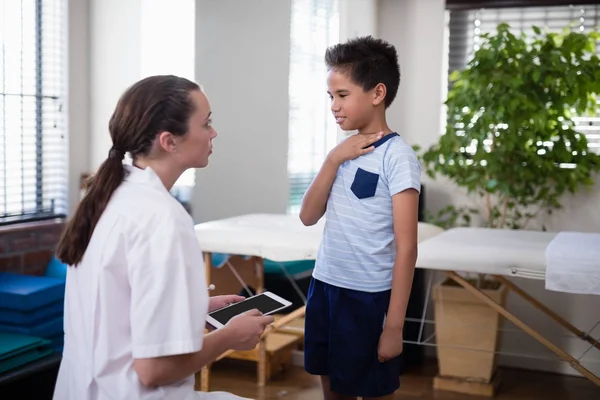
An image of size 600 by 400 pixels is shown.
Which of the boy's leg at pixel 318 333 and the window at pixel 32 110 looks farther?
the window at pixel 32 110

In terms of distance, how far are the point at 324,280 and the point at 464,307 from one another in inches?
57.4

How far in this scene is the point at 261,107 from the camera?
3.60 meters

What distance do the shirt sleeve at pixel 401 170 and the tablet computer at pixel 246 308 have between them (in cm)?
41

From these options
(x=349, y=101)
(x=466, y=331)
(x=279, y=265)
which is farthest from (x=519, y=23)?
(x=349, y=101)

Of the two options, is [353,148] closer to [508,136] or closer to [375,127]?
[375,127]

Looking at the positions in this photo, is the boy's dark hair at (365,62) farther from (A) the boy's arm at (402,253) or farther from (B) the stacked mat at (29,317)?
(B) the stacked mat at (29,317)

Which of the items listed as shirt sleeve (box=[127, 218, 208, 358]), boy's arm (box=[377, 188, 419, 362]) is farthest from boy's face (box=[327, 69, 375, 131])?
shirt sleeve (box=[127, 218, 208, 358])

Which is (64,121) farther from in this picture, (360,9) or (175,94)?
(175,94)

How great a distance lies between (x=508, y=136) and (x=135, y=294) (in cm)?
233

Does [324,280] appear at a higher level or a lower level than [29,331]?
higher

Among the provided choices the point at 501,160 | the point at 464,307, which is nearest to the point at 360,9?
the point at 501,160

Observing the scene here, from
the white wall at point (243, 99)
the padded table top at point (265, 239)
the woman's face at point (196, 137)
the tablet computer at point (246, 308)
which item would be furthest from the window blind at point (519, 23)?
the woman's face at point (196, 137)

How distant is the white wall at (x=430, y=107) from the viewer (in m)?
3.46

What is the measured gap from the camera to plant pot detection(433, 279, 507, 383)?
10.3ft
